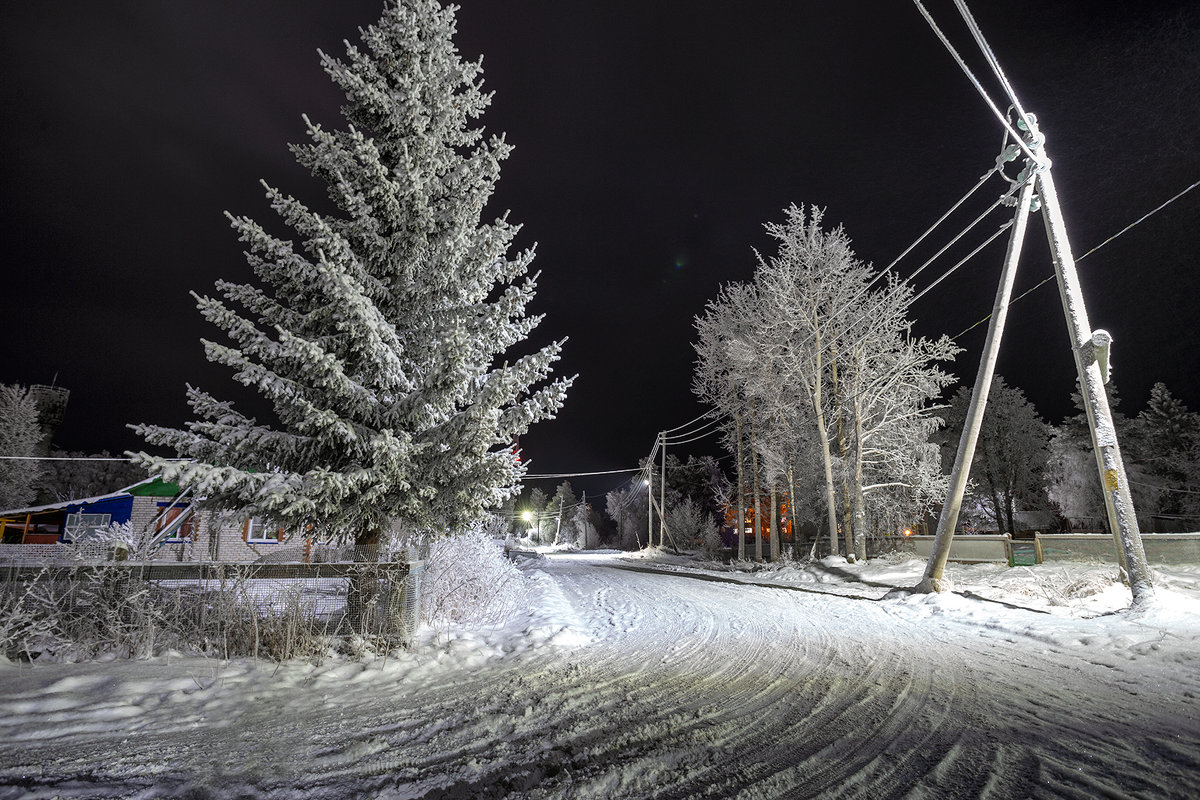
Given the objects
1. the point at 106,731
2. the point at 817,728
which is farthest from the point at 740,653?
the point at 106,731

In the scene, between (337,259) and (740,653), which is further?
(337,259)

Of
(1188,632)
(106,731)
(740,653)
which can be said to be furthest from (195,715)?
(1188,632)

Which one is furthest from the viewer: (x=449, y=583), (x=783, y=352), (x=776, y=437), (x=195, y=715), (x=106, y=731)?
(x=776, y=437)

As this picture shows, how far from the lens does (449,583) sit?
8562mm

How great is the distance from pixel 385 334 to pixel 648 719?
5.73 meters

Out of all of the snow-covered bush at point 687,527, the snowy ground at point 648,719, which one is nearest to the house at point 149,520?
the snowy ground at point 648,719

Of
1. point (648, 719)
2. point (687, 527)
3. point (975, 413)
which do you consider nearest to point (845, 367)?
point (975, 413)

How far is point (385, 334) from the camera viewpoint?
7.23 metres

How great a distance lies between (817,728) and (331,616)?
574cm

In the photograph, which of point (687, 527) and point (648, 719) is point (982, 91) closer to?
point (648, 719)

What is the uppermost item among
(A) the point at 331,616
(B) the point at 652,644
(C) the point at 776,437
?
(C) the point at 776,437

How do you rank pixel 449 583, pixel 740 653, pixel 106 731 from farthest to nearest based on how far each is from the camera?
1. pixel 449 583
2. pixel 740 653
3. pixel 106 731

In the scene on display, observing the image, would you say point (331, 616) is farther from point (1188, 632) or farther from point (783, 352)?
point (783, 352)

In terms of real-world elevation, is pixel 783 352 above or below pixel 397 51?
below
